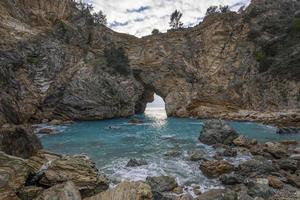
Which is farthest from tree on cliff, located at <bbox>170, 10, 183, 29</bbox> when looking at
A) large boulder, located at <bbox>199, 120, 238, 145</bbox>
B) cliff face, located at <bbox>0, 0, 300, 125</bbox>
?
large boulder, located at <bbox>199, 120, 238, 145</bbox>

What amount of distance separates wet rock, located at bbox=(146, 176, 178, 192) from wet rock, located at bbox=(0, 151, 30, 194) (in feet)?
18.4

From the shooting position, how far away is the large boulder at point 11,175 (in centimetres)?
764

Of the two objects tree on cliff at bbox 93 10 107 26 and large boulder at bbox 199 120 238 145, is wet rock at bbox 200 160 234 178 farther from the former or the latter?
tree on cliff at bbox 93 10 107 26

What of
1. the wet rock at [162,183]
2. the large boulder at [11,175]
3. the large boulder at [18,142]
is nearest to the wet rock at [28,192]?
the large boulder at [11,175]

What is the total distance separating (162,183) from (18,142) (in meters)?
8.75

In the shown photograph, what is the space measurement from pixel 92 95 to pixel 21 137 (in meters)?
37.6

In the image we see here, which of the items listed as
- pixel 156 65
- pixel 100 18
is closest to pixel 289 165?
pixel 156 65

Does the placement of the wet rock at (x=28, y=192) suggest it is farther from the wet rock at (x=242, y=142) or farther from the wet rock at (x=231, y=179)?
the wet rock at (x=242, y=142)

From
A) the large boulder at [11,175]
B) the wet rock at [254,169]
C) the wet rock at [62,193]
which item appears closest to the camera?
the wet rock at [62,193]

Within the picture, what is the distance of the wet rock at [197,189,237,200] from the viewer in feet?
34.0

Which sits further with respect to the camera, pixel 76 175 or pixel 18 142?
pixel 18 142

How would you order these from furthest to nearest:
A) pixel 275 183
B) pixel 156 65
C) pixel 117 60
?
pixel 156 65
pixel 117 60
pixel 275 183

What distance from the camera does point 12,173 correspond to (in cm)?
817

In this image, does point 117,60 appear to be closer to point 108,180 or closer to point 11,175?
point 108,180
